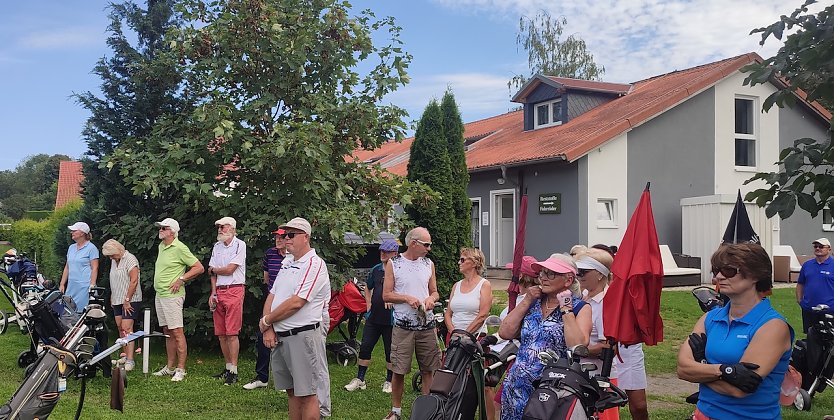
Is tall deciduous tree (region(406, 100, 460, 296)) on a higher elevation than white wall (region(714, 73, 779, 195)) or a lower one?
lower

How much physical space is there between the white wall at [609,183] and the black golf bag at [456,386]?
473 inches

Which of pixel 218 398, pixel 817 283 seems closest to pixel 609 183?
pixel 817 283

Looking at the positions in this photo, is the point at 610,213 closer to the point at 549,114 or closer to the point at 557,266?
the point at 549,114

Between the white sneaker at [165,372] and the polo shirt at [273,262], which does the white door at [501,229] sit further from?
the white sneaker at [165,372]

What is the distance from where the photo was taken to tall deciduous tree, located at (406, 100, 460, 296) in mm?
11914

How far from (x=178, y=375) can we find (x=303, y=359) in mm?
3365

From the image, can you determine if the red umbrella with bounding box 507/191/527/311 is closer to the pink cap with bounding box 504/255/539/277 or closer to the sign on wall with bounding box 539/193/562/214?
the pink cap with bounding box 504/255/539/277

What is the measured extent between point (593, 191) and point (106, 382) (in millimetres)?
11476

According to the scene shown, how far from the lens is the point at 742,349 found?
3.12 meters

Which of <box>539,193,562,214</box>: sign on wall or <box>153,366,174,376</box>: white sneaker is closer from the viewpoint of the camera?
<box>153,366,174,376</box>: white sneaker

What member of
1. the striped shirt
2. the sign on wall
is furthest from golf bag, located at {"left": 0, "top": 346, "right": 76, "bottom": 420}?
Answer: the sign on wall

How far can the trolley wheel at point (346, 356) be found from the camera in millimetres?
9008

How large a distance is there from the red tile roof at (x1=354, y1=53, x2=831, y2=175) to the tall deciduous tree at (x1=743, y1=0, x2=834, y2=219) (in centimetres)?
1114

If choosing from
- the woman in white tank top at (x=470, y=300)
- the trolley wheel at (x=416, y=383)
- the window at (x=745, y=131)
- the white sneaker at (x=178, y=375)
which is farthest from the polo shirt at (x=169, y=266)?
the window at (x=745, y=131)
